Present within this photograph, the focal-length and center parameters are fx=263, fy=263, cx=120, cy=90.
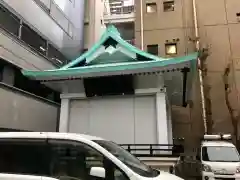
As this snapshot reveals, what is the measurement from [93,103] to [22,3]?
22.0ft

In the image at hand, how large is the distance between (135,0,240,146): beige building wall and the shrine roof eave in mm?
7995

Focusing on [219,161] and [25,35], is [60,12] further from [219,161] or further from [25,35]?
[219,161]

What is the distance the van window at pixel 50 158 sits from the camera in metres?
4.23

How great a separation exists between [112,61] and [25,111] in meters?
4.35

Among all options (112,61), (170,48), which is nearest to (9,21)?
(112,61)

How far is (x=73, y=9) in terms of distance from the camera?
20219 millimetres

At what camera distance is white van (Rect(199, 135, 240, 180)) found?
29.3 ft

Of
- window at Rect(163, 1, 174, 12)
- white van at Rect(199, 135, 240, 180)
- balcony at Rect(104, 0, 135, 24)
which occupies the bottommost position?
white van at Rect(199, 135, 240, 180)

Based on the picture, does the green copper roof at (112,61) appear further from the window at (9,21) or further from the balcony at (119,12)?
the balcony at (119,12)

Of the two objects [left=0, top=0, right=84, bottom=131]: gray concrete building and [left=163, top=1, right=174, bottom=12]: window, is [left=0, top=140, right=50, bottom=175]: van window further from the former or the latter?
[left=163, top=1, right=174, bottom=12]: window

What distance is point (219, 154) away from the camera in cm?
1002

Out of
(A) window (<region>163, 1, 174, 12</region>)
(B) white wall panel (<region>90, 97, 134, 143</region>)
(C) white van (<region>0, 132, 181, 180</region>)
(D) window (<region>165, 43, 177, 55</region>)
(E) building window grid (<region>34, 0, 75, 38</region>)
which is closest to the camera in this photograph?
(C) white van (<region>0, 132, 181, 180</region>)

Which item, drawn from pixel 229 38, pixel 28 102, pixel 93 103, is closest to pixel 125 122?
pixel 93 103

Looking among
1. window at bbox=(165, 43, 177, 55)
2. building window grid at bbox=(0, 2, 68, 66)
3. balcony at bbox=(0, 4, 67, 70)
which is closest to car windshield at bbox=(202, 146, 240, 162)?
balcony at bbox=(0, 4, 67, 70)
